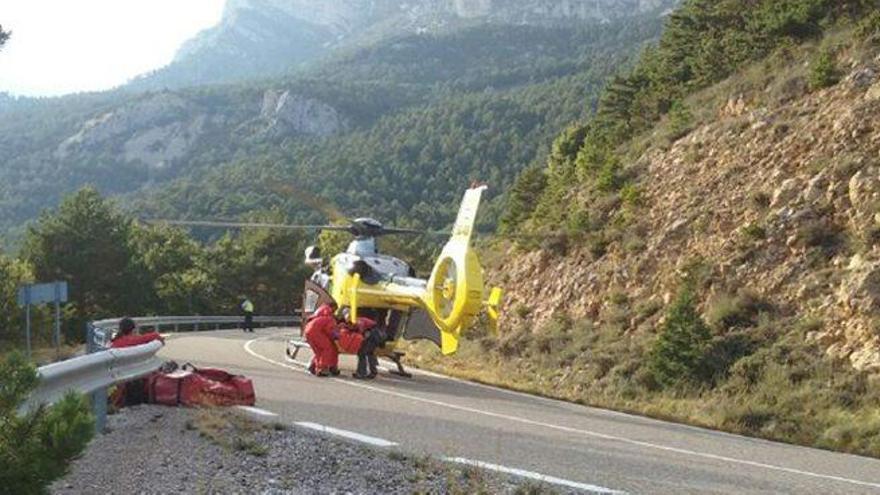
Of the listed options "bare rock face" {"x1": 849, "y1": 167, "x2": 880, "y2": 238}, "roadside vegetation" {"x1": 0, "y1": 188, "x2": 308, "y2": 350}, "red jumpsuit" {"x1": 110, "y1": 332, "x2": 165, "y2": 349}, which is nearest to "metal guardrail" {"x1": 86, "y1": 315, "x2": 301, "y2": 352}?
"roadside vegetation" {"x1": 0, "y1": 188, "x2": 308, "y2": 350}

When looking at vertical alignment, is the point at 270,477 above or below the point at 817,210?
below

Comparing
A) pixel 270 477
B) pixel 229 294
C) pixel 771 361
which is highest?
pixel 270 477

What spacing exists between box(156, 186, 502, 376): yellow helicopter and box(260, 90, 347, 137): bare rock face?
172 metres

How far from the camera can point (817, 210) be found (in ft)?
59.7

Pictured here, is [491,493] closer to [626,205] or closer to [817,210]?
[817,210]

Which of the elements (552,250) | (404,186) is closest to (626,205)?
(552,250)

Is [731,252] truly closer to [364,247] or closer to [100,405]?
[364,247]

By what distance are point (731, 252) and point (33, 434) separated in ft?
56.1

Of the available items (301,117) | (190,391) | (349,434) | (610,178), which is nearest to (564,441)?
(349,434)

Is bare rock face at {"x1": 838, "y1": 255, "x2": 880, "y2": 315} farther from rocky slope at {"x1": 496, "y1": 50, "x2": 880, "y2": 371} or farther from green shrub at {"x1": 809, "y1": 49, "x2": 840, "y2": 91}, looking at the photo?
green shrub at {"x1": 809, "y1": 49, "x2": 840, "y2": 91}

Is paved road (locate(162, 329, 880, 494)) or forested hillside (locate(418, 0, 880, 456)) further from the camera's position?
forested hillside (locate(418, 0, 880, 456))

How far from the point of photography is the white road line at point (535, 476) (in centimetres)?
663

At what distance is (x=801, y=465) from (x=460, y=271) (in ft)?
23.6

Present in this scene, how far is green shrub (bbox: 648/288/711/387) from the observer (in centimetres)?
1638
